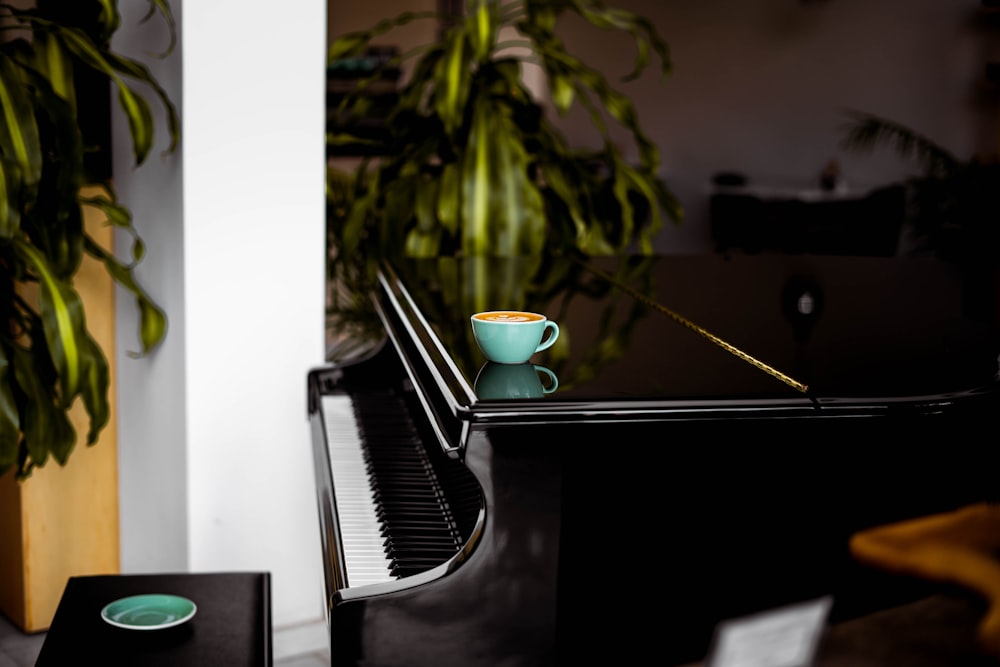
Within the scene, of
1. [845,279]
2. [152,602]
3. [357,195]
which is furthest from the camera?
[357,195]

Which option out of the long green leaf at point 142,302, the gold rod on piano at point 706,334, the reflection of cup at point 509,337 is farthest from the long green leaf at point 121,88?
the reflection of cup at point 509,337

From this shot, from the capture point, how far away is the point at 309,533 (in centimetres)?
249

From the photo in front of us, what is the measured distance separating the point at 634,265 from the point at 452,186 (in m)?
0.52

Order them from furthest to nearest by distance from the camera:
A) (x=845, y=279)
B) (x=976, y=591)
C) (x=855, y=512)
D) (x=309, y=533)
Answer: (x=309, y=533), (x=845, y=279), (x=855, y=512), (x=976, y=591)

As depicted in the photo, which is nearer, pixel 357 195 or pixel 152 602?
pixel 152 602

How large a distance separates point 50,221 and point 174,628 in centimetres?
95

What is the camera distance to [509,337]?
1.34 metres

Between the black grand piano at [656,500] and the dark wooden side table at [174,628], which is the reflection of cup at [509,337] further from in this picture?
the dark wooden side table at [174,628]

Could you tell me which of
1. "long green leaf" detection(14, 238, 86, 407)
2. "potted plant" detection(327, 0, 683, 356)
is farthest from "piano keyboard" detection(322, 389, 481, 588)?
"potted plant" detection(327, 0, 683, 356)

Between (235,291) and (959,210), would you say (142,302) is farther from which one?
(959,210)

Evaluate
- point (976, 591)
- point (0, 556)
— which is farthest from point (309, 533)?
point (976, 591)

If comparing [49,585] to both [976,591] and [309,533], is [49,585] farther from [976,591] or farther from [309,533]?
[976,591]

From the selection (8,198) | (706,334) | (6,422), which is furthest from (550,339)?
(6,422)

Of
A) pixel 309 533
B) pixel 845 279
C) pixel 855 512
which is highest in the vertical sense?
pixel 845 279
